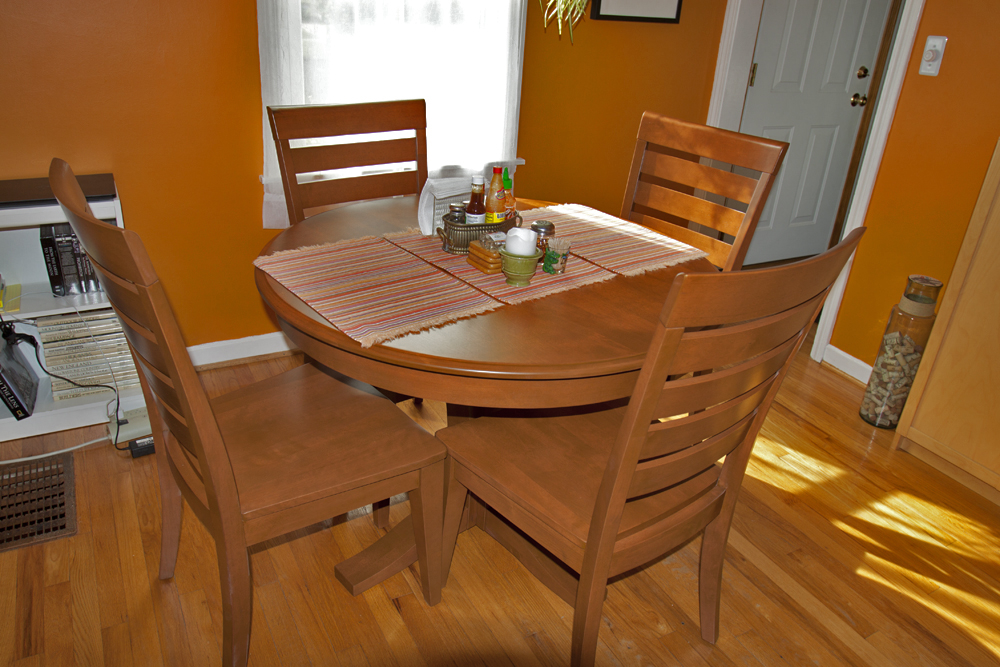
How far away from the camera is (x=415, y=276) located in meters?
1.59

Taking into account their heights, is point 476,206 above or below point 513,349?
above

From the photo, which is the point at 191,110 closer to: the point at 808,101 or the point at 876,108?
the point at 876,108

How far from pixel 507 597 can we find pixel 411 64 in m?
1.91

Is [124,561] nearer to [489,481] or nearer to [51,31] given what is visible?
[489,481]

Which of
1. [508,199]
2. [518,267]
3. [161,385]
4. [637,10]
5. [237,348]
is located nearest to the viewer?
[161,385]

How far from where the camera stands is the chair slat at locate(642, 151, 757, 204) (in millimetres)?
2014

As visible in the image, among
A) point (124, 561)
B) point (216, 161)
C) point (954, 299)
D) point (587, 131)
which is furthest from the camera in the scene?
point (587, 131)

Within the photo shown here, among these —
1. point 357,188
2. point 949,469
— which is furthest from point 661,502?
point 949,469

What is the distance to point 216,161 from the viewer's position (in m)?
2.45

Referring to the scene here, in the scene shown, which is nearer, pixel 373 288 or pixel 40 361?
pixel 373 288

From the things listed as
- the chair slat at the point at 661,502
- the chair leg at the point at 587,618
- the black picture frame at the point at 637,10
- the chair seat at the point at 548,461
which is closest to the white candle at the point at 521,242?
the chair seat at the point at 548,461

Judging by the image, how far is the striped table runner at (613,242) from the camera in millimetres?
1754

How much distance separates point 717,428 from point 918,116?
205 cm

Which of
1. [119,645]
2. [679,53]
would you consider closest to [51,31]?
[119,645]
